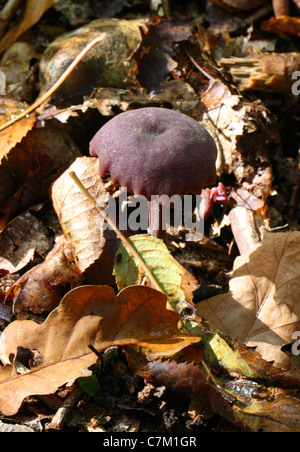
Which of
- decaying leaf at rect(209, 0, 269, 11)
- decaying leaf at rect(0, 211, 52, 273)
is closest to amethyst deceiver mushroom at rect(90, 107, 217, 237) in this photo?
decaying leaf at rect(0, 211, 52, 273)

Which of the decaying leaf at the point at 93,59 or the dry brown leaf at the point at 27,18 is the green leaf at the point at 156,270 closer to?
the decaying leaf at the point at 93,59

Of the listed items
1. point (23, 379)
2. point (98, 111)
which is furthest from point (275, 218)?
point (23, 379)

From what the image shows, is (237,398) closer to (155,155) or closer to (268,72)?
(155,155)

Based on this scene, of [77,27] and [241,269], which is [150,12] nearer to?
[77,27]

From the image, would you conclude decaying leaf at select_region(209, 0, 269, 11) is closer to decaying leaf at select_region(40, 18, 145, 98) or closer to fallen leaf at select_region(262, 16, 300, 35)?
fallen leaf at select_region(262, 16, 300, 35)

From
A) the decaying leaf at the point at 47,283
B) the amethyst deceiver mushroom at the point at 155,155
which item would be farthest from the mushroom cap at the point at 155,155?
the decaying leaf at the point at 47,283

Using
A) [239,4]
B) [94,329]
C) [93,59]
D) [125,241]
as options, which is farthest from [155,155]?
[239,4]
